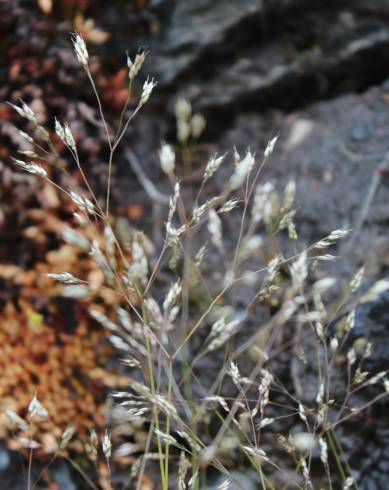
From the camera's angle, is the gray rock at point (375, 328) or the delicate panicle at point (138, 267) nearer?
the delicate panicle at point (138, 267)

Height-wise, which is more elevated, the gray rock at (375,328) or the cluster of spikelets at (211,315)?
the cluster of spikelets at (211,315)

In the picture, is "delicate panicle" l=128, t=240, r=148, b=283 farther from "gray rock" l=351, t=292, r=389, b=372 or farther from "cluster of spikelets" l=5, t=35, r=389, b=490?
"gray rock" l=351, t=292, r=389, b=372

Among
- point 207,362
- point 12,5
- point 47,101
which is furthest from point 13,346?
point 12,5

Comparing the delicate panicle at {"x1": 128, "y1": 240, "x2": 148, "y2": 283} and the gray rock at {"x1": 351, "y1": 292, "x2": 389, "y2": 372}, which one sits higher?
the delicate panicle at {"x1": 128, "y1": 240, "x2": 148, "y2": 283}

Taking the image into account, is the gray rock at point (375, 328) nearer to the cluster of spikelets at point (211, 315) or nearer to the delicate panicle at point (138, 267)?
the cluster of spikelets at point (211, 315)

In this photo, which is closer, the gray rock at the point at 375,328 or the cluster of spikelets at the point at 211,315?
the cluster of spikelets at the point at 211,315

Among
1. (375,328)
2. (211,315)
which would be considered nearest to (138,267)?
(211,315)

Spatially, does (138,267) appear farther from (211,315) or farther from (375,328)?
(375,328)

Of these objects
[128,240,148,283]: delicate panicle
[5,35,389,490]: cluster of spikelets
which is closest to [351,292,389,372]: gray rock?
[5,35,389,490]: cluster of spikelets

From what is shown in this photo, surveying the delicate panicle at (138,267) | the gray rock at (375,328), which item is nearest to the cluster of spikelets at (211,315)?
the delicate panicle at (138,267)

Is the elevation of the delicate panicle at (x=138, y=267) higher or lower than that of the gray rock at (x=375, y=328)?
higher

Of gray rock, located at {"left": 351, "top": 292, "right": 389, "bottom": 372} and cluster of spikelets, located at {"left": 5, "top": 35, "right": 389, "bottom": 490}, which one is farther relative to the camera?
gray rock, located at {"left": 351, "top": 292, "right": 389, "bottom": 372}
